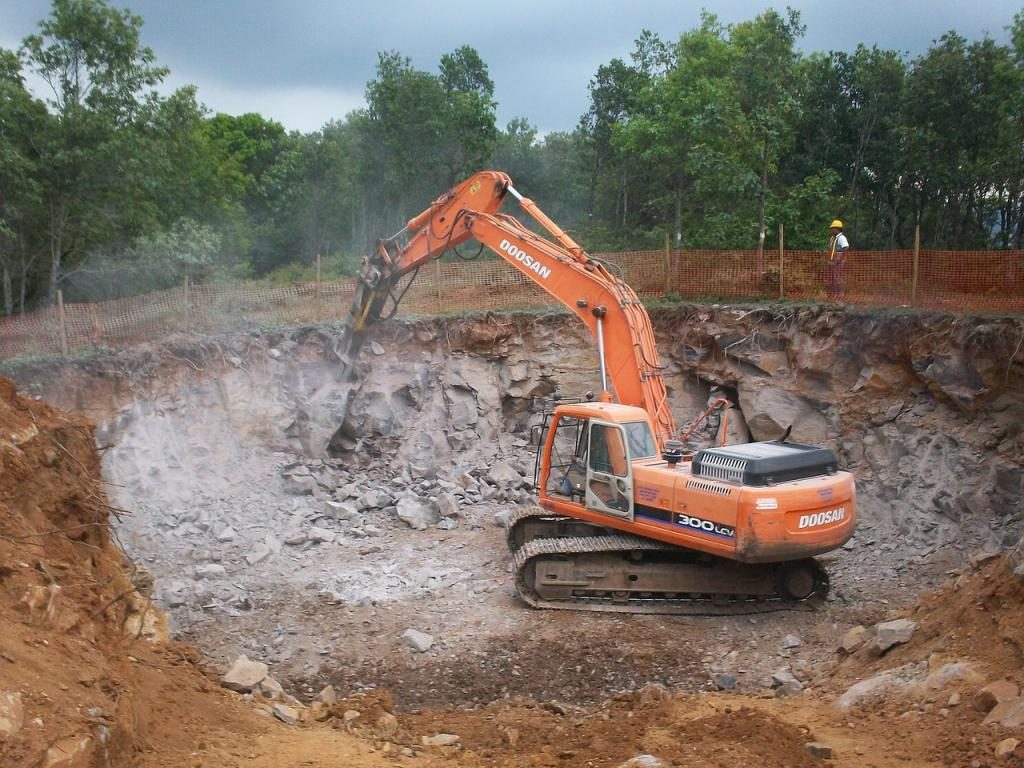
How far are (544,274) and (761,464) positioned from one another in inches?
145

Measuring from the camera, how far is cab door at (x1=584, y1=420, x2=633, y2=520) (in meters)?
9.12

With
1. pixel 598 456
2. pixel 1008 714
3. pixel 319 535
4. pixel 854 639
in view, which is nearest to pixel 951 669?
pixel 1008 714

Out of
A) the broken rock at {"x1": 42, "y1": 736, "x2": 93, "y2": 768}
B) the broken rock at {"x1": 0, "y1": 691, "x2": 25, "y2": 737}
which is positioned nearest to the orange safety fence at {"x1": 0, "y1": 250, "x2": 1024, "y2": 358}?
the broken rock at {"x1": 0, "y1": 691, "x2": 25, "y2": 737}

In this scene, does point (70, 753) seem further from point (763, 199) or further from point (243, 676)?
point (763, 199)

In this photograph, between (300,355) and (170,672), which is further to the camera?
(300,355)

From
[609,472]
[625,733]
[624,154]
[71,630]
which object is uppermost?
[624,154]

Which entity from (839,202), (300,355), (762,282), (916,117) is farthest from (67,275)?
(916,117)

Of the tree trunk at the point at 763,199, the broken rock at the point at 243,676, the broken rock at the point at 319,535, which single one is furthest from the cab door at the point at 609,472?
the tree trunk at the point at 763,199

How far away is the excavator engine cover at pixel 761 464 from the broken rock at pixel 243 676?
4.42 meters

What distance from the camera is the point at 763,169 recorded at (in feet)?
62.1

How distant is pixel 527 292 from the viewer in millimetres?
16266

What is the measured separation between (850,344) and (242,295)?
9649mm

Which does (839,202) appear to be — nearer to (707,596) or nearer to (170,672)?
(707,596)

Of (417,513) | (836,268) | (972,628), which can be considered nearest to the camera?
(972,628)
